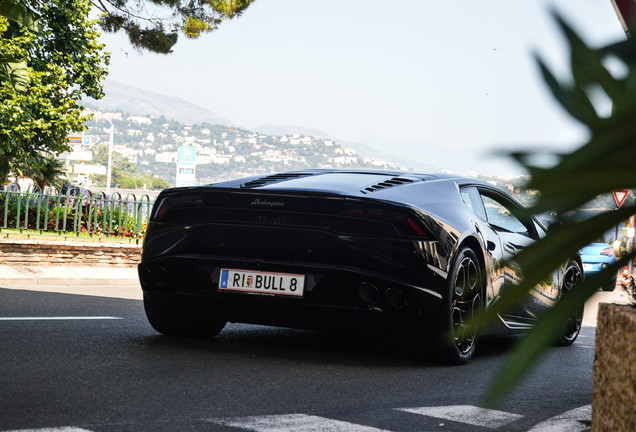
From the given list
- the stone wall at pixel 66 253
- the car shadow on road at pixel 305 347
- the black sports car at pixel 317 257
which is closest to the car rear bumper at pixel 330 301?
the black sports car at pixel 317 257

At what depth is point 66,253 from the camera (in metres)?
14.2

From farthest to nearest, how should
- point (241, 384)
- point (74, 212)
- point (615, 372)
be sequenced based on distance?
point (74, 212)
point (241, 384)
point (615, 372)

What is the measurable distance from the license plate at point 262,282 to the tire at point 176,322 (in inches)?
29.4

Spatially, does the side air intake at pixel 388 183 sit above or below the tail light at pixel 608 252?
above

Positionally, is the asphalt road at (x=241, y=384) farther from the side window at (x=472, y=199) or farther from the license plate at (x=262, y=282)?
the side window at (x=472, y=199)

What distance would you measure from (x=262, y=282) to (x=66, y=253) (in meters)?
9.69

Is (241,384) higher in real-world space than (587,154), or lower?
lower

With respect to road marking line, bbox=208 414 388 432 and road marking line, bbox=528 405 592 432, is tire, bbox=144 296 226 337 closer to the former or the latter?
road marking line, bbox=208 414 388 432

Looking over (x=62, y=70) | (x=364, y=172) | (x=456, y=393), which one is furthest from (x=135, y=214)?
(x=456, y=393)

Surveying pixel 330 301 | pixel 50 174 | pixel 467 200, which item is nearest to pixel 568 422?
pixel 330 301

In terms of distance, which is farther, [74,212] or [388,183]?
[74,212]

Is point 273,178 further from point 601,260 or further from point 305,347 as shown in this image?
point 601,260

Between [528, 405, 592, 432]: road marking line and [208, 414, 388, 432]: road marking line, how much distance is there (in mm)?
789

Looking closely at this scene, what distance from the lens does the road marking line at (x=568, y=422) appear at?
391 cm
